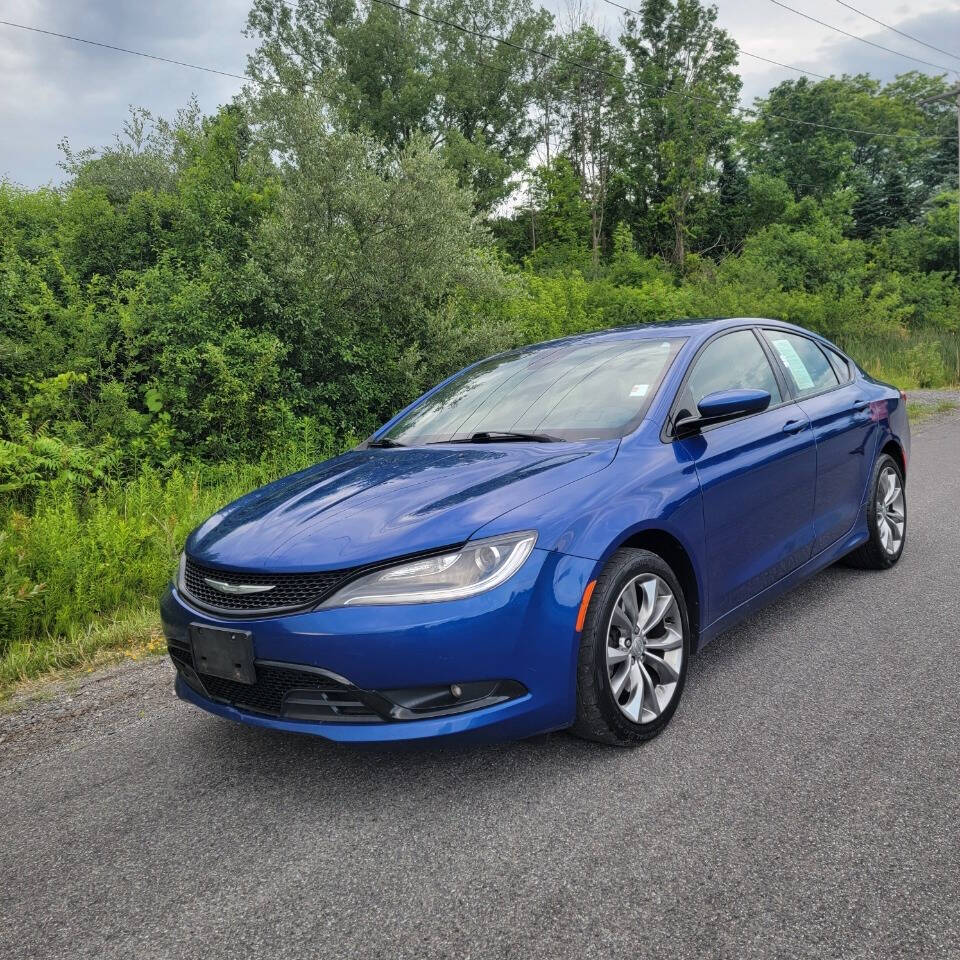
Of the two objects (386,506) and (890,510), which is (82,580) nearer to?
(386,506)

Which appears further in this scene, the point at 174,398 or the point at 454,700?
the point at 174,398

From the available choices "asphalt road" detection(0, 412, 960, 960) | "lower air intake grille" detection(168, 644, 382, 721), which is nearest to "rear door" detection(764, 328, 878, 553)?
"asphalt road" detection(0, 412, 960, 960)

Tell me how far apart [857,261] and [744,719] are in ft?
100

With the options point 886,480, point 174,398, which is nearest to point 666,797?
point 886,480

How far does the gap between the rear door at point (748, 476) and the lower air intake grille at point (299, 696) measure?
1.50 m

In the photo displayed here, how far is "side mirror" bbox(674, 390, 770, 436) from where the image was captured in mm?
3254

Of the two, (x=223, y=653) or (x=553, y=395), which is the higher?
(x=553, y=395)

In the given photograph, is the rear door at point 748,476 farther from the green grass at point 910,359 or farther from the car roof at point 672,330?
the green grass at point 910,359

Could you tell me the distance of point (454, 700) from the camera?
2445 mm

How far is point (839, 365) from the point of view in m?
4.87

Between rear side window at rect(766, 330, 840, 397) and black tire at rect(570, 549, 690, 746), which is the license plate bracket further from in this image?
rear side window at rect(766, 330, 840, 397)

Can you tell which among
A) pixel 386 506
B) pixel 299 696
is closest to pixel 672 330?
pixel 386 506

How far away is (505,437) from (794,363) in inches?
74.9

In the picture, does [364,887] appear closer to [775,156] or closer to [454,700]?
[454,700]
